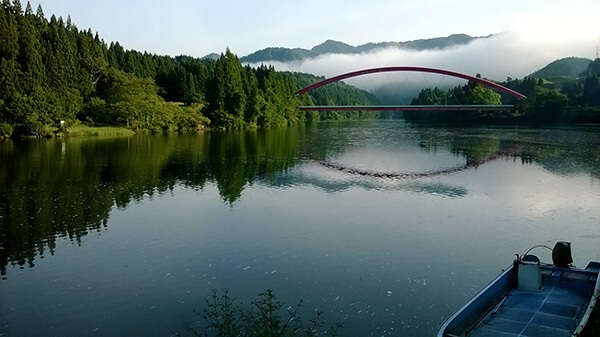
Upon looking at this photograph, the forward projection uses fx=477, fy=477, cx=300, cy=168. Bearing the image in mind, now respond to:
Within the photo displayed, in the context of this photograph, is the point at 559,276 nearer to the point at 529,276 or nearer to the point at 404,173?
the point at 529,276

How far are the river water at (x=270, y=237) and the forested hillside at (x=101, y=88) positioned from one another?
74.4 feet

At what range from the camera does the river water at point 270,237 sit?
356 inches

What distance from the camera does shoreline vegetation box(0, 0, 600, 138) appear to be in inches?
1948

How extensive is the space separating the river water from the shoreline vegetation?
2396 cm

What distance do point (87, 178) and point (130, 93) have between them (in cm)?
4149

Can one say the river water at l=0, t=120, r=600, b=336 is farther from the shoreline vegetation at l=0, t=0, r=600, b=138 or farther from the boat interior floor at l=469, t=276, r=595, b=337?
the shoreline vegetation at l=0, t=0, r=600, b=138

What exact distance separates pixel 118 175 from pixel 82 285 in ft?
52.1

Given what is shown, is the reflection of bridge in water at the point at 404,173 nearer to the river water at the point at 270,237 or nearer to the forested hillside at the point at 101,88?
the river water at the point at 270,237

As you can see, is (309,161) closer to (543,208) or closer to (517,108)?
(543,208)

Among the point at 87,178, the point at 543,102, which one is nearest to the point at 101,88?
the point at 87,178

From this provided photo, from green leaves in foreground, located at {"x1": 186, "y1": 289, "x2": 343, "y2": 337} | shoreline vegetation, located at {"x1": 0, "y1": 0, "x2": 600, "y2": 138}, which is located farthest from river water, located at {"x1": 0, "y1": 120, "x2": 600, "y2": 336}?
shoreline vegetation, located at {"x1": 0, "y1": 0, "x2": 600, "y2": 138}

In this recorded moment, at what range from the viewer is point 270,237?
13.8 m

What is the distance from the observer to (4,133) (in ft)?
153

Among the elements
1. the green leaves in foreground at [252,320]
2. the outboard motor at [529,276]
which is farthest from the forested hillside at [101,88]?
the outboard motor at [529,276]
